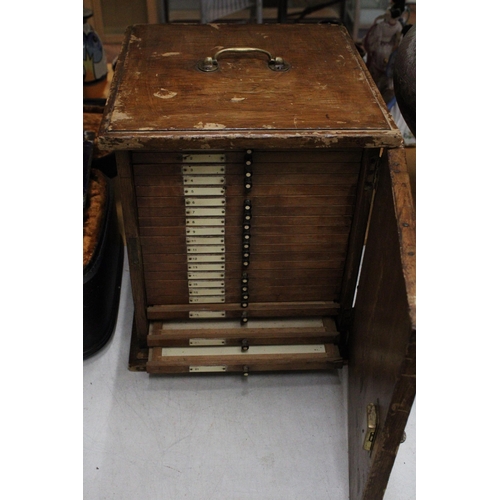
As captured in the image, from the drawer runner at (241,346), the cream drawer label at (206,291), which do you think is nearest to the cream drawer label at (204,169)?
the cream drawer label at (206,291)

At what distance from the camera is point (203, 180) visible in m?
1.27

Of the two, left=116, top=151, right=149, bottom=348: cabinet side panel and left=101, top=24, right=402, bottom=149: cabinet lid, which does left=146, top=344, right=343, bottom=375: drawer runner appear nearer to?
left=116, top=151, right=149, bottom=348: cabinet side panel

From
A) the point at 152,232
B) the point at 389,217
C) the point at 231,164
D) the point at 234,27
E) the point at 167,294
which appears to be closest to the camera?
the point at 389,217

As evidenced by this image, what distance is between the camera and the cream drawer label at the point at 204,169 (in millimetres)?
1247

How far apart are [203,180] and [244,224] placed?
0.14m

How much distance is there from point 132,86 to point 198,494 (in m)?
0.91

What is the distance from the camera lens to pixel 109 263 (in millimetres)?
1672

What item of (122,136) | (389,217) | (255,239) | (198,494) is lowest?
(198,494)

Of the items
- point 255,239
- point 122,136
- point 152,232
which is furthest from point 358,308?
point 122,136

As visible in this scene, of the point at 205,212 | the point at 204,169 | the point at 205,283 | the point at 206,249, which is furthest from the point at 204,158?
the point at 205,283

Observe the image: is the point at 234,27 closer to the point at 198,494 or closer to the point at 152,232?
the point at 152,232

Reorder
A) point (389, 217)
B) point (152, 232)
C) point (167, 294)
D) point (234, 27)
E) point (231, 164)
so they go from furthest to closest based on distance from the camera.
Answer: point (234, 27) < point (167, 294) < point (152, 232) < point (231, 164) < point (389, 217)

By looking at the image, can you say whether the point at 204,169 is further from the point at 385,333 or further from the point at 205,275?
the point at 385,333

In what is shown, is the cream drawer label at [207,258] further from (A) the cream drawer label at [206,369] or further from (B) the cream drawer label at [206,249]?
(A) the cream drawer label at [206,369]
